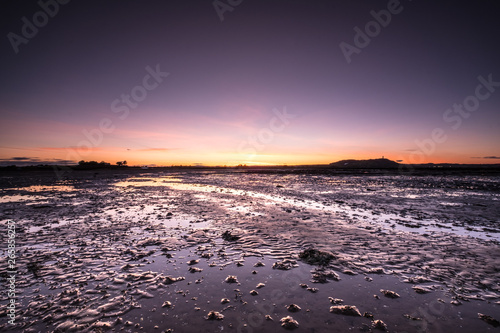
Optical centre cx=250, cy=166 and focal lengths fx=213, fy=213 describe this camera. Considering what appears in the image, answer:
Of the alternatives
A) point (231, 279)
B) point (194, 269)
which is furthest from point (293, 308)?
point (194, 269)

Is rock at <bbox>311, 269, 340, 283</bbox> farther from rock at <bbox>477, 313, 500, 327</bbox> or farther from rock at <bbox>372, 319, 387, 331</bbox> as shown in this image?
rock at <bbox>477, 313, 500, 327</bbox>

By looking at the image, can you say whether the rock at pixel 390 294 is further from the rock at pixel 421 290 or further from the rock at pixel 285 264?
the rock at pixel 285 264

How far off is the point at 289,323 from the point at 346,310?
1236 mm

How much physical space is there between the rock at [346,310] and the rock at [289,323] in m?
0.85

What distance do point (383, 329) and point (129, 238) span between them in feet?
28.7

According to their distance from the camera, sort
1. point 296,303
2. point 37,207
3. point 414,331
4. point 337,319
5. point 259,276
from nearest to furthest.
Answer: point 414,331
point 337,319
point 296,303
point 259,276
point 37,207

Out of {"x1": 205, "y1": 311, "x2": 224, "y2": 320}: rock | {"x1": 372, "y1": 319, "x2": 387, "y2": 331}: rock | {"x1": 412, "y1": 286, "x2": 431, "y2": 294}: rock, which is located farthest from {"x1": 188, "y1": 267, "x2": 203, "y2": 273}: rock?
{"x1": 412, "y1": 286, "x2": 431, "y2": 294}: rock

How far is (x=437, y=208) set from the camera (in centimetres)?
1466

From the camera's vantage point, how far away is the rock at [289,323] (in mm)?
3766

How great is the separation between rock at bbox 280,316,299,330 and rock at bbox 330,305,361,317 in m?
0.85

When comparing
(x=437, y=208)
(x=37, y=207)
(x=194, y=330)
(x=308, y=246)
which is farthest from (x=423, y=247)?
(x=37, y=207)

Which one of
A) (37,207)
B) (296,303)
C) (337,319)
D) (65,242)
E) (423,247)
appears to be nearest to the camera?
(337,319)

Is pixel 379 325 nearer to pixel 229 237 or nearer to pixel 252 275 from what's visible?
pixel 252 275

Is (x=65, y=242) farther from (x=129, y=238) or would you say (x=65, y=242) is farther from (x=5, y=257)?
(x=129, y=238)
